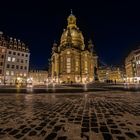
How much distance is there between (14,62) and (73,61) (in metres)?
49.9

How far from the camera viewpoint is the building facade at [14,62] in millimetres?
74994

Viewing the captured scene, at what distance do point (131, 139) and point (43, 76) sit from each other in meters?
161

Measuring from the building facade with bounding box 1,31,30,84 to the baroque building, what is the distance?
37.0 meters

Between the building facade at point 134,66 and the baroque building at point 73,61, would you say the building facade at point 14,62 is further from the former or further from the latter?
the building facade at point 134,66

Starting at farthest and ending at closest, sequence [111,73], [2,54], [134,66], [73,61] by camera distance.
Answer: [111,73] < [134,66] < [73,61] < [2,54]

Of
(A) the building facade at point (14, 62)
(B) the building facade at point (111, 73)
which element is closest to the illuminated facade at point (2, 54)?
(A) the building facade at point (14, 62)

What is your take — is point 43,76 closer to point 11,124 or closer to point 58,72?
point 58,72

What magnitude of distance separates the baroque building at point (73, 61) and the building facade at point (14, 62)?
3698 centimetres

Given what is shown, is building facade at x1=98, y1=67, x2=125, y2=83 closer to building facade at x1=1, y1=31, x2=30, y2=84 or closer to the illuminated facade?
building facade at x1=1, y1=31, x2=30, y2=84

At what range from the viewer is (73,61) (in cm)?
11712

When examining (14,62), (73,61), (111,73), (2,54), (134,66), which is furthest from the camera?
(111,73)

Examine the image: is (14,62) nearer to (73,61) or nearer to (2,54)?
(2,54)

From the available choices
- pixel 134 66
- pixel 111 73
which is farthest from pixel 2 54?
pixel 111 73

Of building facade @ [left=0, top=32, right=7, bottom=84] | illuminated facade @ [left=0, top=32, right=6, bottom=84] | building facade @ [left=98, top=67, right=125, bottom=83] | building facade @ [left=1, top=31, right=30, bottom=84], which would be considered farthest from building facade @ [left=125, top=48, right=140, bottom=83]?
illuminated facade @ [left=0, top=32, right=6, bottom=84]
